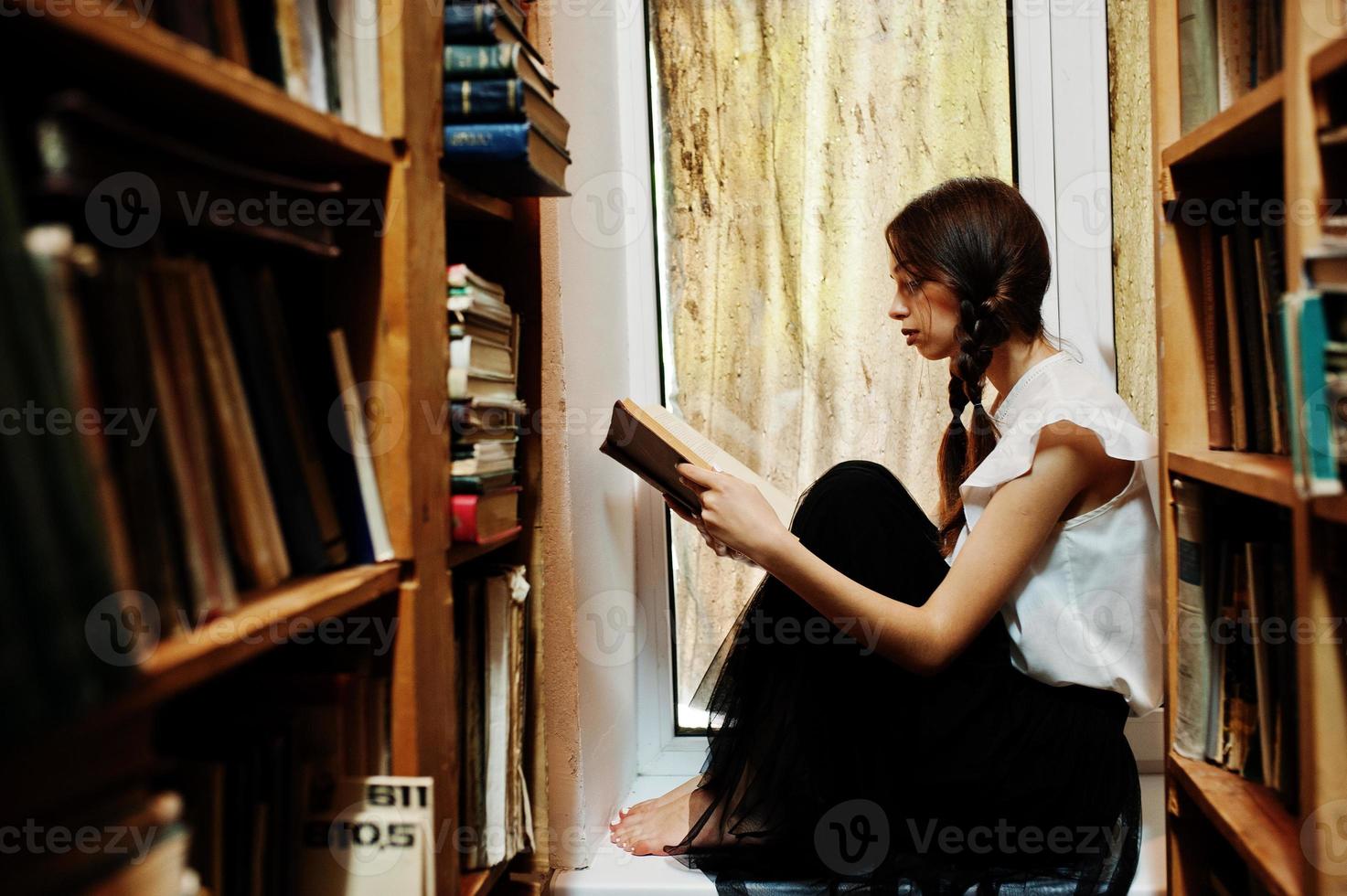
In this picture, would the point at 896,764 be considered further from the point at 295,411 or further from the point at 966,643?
the point at 295,411

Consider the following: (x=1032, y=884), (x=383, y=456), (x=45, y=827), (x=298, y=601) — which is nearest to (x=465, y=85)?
(x=383, y=456)

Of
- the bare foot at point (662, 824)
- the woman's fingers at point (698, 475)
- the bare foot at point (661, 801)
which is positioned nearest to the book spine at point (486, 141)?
the woman's fingers at point (698, 475)

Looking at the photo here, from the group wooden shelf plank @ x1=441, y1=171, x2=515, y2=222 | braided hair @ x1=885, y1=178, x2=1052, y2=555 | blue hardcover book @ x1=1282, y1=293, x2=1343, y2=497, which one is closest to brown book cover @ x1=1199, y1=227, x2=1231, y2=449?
braided hair @ x1=885, y1=178, x2=1052, y2=555

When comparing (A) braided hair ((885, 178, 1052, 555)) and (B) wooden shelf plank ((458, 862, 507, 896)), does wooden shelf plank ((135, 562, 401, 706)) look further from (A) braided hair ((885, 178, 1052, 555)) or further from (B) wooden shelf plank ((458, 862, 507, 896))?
(A) braided hair ((885, 178, 1052, 555))

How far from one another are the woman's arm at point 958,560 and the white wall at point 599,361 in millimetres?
324

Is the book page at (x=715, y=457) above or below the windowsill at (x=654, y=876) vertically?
above

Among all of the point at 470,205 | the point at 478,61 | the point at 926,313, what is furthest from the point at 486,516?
the point at 926,313

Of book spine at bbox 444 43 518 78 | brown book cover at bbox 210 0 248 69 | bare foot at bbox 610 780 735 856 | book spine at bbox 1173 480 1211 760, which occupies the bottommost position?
bare foot at bbox 610 780 735 856

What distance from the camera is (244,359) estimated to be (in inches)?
23.9

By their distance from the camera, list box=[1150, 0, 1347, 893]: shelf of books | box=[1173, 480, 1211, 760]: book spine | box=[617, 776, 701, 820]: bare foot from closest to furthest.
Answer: box=[1150, 0, 1347, 893]: shelf of books < box=[1173, 480, 1211, 760]: book spine < box=[617, 776, 701, 820]: bare foot

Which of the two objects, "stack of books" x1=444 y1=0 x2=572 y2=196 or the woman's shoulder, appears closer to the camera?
"stack of books" x1=444 y1=0 x2=572 y2=196

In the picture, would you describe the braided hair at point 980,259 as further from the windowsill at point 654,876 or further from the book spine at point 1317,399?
the windowsill at point 654,876

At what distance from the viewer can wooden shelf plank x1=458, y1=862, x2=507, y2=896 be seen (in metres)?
0.90

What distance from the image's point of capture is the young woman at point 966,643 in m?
1.09
